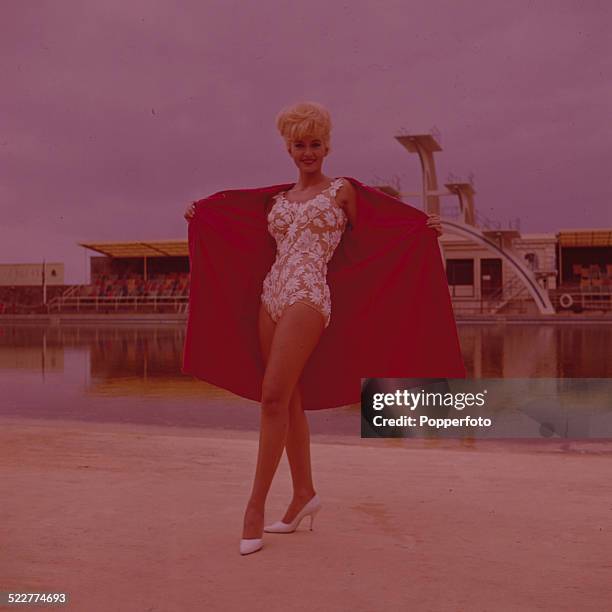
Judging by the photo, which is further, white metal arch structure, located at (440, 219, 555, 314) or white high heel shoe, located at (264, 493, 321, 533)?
Result: white metal arch structure, located at (440, 219, 555, 314)

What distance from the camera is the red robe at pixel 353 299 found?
349 cm

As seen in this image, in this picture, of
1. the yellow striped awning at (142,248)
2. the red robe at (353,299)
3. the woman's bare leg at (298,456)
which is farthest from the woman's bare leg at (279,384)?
the yellow striped awning at (142,248)

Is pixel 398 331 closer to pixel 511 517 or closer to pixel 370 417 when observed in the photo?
pixel 511 517

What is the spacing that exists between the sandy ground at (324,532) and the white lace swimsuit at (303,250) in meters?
0.91

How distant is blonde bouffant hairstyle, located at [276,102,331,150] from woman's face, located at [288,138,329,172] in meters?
0.02

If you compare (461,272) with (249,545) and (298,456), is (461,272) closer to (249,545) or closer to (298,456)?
(298,456)

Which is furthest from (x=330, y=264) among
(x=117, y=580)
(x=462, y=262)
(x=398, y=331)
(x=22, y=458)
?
(x=462, y=262)

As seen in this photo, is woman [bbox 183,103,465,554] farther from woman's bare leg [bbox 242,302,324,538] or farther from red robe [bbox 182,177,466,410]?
woman's bare leg [bbox 242,302,324,538]

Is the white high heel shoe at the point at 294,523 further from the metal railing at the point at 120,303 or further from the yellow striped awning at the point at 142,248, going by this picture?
the yellow striped awning at the point at 142,248

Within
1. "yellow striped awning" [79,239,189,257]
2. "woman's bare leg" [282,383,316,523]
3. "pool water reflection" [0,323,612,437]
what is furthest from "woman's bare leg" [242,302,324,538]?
"yellow striped awning" [79,239,189,257]

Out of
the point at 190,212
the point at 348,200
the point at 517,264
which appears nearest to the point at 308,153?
the point at 348,200

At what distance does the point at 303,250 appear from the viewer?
3160mm

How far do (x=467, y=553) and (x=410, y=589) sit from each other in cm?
47

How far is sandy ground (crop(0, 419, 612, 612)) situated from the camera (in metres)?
2.51
